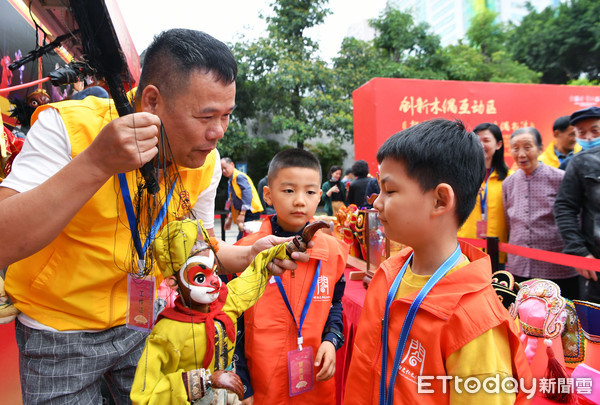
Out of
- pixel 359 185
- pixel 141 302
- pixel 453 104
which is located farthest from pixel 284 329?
pixel 453 104

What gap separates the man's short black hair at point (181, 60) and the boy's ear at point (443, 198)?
29.7 inches

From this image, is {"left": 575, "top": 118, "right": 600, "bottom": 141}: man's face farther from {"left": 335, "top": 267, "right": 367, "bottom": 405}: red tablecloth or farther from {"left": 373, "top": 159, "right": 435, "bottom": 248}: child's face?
{"left": 373, "top": 159, "right": 435, "bottom": 248}: child's face

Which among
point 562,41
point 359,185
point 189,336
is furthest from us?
point 562,41

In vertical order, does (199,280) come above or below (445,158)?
below

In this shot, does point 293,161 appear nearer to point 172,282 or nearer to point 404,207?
point 404,207

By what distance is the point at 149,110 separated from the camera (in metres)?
1.13

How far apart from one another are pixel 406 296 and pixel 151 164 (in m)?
0.89

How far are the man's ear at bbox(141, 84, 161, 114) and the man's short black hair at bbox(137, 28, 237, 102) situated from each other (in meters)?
0.02

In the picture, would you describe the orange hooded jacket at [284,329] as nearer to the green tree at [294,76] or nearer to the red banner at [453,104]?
the red banner at [453,104]

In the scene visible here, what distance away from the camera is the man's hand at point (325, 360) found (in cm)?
161

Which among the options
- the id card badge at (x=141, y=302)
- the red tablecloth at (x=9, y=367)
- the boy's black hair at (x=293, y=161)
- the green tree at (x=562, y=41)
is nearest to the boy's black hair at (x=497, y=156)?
the boy's black hair at (x=293, y=161)

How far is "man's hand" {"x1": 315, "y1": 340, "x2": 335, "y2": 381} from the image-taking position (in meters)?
1.61

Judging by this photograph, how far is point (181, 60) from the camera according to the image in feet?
3.61

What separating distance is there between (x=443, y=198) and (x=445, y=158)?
133mm
